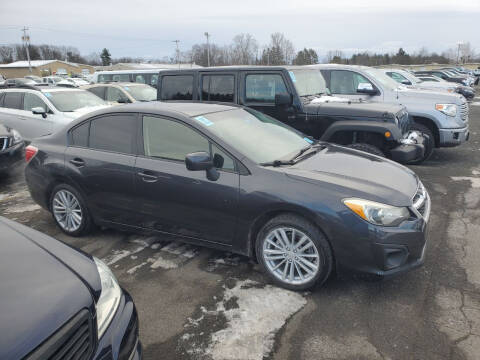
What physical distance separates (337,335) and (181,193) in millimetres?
1848

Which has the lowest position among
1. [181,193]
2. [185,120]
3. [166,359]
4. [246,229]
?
[166,359]

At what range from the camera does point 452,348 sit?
2672 mm

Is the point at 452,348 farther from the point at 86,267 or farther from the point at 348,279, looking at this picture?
the point at 86,267

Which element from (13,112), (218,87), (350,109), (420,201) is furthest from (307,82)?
(13,112)

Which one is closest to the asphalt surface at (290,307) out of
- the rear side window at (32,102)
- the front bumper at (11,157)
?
the front bumper at (11,157)

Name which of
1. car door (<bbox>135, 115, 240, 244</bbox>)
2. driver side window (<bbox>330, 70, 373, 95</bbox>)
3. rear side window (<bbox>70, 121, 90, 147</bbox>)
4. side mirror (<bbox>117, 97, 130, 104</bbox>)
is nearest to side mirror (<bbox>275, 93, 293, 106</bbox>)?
car door (<bbox>135, 115, 240, 244</bbox>)

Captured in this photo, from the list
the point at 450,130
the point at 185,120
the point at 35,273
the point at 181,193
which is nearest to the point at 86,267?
the point at 35,273

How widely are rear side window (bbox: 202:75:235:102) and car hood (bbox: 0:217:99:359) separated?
468cm

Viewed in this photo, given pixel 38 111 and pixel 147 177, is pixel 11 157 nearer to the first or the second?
pixel 38 111

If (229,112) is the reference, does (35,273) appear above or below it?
below

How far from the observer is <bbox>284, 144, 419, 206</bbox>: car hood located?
3248mm

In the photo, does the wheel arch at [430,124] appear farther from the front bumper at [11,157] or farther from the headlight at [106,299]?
the front bumper at [11,157]

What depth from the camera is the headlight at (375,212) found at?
311 cm

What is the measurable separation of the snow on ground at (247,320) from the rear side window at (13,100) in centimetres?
863
